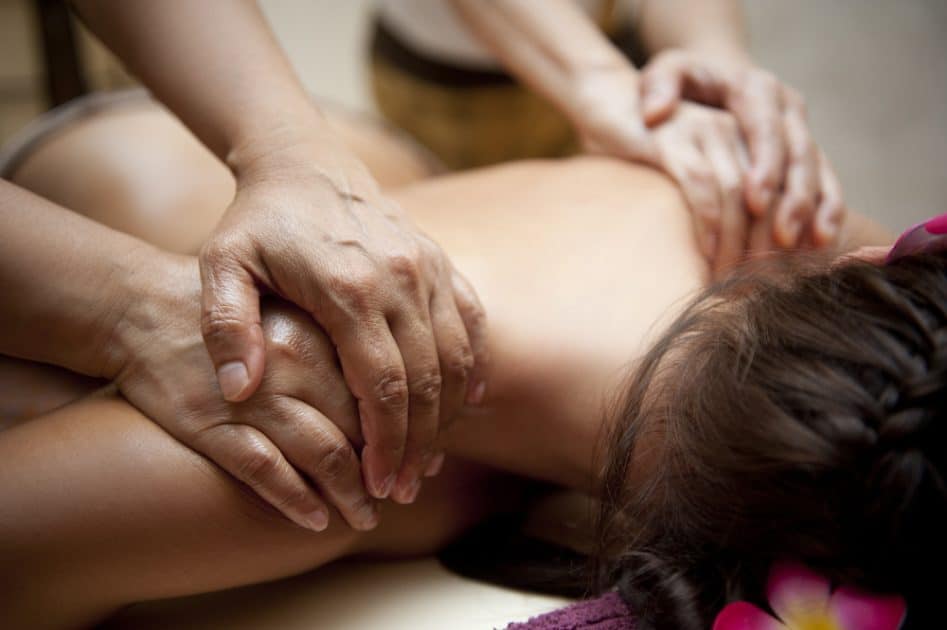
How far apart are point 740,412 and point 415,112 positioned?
1291 millimetres

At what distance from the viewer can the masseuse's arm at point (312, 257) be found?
0.65 m

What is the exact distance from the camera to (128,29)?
33.6 inches

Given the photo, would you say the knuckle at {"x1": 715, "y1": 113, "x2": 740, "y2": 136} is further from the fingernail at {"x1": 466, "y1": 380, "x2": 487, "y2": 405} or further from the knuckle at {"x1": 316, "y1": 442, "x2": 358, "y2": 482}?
the knuckle at {"x1": 316, "y1": 442, "x2": 358, "y2": 482}

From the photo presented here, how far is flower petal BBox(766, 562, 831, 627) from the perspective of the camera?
0.57 metres

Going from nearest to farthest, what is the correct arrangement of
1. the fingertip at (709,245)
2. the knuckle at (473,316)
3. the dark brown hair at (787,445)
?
the dark brown hair at (787,445)
the knuckle at (473,316)
the fingertip at (709,245)

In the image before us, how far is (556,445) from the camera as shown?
0.80 meters

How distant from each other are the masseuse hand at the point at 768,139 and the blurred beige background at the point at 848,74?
100cm

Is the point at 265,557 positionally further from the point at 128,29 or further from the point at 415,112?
the point at 415,112

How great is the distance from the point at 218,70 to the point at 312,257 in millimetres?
276

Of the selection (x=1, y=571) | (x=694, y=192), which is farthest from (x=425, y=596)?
(x=694, y=192)

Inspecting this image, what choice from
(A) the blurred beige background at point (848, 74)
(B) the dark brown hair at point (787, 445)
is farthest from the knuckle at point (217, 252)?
(A) the blurred beige background at point (848, 74)

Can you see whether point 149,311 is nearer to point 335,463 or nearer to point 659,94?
point 335,463

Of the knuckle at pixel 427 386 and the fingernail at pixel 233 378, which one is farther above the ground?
the fingernail at pixel 233 378

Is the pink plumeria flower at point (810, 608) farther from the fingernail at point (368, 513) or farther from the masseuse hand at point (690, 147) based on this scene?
the masseuse hand at point (690, 147)
